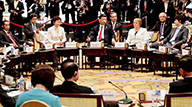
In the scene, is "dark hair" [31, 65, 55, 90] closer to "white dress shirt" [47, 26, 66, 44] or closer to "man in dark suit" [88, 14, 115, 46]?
"man in dark suit" [88, 14, 115, 46]

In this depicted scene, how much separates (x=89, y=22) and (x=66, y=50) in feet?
12.4

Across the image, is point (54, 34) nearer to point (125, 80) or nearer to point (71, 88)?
point (125, 80)

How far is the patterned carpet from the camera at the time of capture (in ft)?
24.9

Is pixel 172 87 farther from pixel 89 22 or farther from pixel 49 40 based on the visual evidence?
pixel 89 22

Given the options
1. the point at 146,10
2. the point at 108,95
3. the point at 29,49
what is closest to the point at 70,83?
the point at 108,95

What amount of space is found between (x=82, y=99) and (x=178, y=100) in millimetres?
1037

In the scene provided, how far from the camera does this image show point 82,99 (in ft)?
12.5

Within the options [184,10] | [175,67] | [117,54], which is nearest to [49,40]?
[117,54]

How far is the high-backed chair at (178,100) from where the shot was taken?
3.85m

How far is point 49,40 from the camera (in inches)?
398

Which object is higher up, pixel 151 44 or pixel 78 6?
pixel 78 6

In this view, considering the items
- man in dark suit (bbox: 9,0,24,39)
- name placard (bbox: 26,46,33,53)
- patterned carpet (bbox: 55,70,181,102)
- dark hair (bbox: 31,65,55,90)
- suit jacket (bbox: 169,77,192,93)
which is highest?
man in dark suit (bbox: 9,0,24,39)

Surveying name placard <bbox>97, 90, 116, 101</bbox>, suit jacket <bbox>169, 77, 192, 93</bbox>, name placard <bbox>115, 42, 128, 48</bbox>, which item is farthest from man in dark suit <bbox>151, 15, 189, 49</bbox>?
suit jacket <bbox>169, 77, 192, 93</bbox>

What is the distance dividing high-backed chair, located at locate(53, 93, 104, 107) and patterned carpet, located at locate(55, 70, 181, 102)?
316cm
